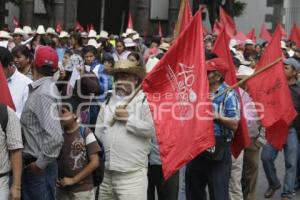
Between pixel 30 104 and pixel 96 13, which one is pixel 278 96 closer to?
pixel 30 104

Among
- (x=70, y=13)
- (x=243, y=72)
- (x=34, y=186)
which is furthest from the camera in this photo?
(x=70, y=13)

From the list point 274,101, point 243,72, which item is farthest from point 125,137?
point 243,72

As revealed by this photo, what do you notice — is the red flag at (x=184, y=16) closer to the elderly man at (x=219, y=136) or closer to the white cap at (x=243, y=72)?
the white cap at (x=243, y=72)

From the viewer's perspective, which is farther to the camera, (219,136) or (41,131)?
(219,136)

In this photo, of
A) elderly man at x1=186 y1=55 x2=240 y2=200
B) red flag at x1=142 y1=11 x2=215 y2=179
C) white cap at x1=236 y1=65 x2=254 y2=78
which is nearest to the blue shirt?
elderly man at x1=186 y1=55 x2=240 y2=200

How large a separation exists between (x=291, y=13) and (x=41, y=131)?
26116mm

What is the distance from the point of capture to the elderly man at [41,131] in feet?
19.0

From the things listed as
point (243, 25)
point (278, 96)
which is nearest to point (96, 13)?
point (243, 25)

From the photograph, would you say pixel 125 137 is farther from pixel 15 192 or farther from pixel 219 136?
pixel 15 192

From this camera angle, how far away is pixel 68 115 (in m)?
6.10

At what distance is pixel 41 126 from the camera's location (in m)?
5.81

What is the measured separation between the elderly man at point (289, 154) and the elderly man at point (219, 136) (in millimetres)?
2267

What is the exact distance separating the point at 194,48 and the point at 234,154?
5.34ft

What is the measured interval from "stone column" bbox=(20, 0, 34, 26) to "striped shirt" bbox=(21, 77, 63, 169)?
22.3 meters
